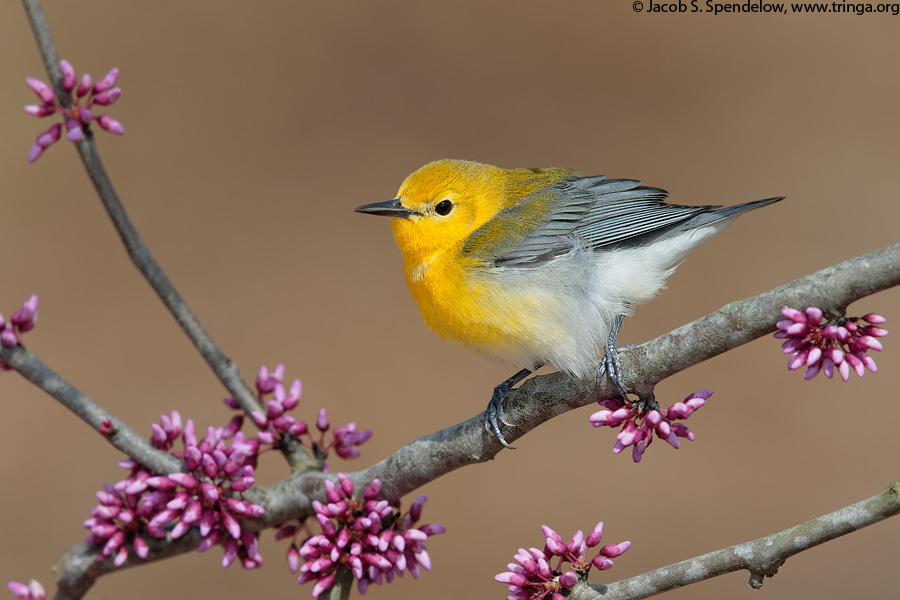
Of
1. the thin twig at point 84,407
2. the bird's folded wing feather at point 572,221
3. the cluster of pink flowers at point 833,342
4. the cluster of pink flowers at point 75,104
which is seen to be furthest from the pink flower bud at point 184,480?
the cluster of pink flowers at point 833,342

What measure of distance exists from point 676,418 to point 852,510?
1.69ft

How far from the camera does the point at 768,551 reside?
1666 millimetres

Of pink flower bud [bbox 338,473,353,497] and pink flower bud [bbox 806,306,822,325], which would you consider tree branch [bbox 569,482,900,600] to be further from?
pink flower bud [bbox 338,473,353,497]

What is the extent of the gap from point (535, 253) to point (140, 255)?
4.66 ft

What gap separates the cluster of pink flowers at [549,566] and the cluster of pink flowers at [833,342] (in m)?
0.63

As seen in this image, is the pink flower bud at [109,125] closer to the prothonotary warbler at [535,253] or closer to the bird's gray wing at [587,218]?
the prothonotary warbler at [535,253]

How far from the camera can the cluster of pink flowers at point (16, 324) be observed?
226 cm

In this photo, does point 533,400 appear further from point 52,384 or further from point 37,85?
Result: point 37,85

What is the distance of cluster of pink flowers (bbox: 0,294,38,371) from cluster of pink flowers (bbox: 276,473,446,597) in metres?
1.03

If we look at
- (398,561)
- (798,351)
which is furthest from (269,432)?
(798,351)

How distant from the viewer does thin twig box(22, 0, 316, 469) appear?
2305mm

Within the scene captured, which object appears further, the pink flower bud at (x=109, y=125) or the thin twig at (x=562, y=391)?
the pink flower bud at (x=109, y=125)

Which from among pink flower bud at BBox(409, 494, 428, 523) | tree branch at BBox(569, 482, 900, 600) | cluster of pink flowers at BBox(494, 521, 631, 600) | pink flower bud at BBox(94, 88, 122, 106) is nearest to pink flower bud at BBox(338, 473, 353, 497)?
pink flower bud at BBox(409, 494, 428, 523)

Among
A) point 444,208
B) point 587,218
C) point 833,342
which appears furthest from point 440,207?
point 833,342
